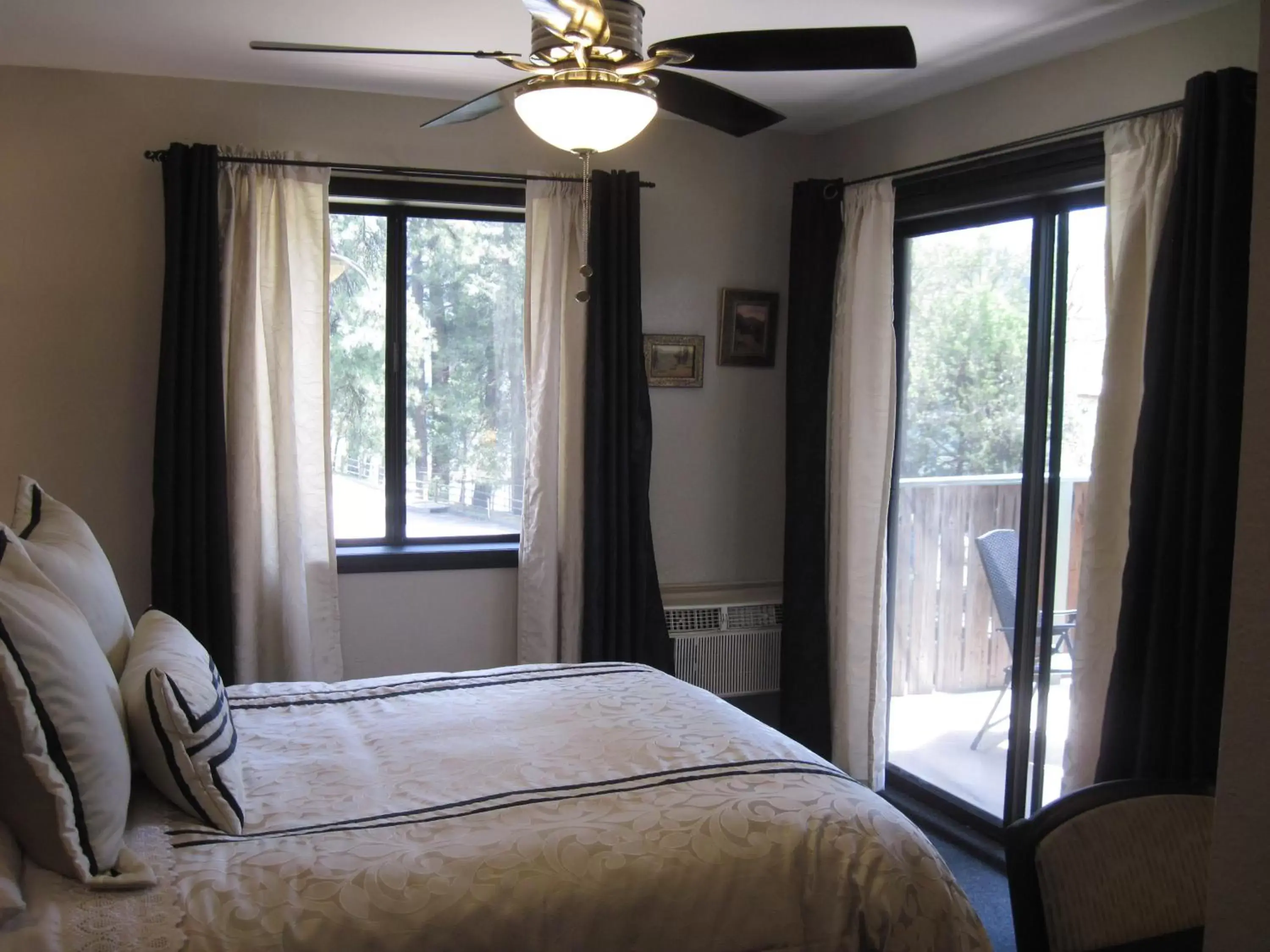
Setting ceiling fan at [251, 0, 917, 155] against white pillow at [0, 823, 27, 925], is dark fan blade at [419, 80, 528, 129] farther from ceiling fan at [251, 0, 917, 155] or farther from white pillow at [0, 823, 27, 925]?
white pillow at [0, 823, 27, 925]

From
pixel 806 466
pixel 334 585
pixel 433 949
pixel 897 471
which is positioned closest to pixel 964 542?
pixel 897 471

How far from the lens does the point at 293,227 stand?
3.56 m

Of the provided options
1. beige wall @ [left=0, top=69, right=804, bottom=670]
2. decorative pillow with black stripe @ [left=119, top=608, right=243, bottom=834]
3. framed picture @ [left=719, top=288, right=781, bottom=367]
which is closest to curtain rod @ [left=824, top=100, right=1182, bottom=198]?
framed picture @ [left=719, top=288, right=781, bottom=367]

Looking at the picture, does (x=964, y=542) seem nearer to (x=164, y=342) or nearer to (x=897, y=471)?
(x=897, y=471)

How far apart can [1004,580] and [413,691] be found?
2.02 meters

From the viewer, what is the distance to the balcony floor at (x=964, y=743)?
11.0 feet

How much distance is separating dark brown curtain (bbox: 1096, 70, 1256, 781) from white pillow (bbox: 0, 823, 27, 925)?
97.2 inches

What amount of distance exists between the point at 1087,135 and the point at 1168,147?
0.33 metres

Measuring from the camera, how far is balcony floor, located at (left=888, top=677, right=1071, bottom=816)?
3.37 m

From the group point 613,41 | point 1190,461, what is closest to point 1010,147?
point 1190,461

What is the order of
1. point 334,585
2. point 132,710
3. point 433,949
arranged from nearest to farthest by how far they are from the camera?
point 433,949, point 132,710, point 334,585

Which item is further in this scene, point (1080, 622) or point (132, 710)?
point (1080, 622)

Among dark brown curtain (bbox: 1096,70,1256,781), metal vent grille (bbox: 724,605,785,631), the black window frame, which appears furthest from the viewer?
metal vent grille (bbox: 724,605,785,631)

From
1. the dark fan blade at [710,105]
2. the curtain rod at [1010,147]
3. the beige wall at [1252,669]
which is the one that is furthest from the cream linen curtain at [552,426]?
the beige wall at [1252,669]
